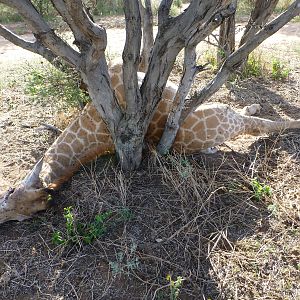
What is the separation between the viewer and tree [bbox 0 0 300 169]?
8.93 ft

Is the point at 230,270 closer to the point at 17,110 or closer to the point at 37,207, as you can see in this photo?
the point at 37,207

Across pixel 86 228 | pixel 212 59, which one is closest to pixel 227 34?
pixel 212 59

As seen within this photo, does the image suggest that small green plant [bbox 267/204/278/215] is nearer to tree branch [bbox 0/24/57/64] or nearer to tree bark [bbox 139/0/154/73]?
tree branch [bbox 0/24/57/64]

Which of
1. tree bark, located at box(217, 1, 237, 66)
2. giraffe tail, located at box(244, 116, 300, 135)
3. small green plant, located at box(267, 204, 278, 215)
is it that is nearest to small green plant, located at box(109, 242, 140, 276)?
small green plant, located at box(267, 204, 278, 215)

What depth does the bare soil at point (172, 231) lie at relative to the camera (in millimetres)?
2643

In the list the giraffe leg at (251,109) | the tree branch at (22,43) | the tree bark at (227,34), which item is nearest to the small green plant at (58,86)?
the tree branch at (22,43)

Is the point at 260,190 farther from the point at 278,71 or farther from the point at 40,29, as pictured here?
the point at 278,71

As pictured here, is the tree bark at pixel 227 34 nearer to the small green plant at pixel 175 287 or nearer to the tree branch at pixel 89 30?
the tree branch at pixel 89 30

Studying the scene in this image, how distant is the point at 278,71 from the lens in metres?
5.55

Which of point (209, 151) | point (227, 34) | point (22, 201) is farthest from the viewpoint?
point (227, 34)

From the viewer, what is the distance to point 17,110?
4.80 m

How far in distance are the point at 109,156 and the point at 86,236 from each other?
3.06 feet

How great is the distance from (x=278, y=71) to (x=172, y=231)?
343cm

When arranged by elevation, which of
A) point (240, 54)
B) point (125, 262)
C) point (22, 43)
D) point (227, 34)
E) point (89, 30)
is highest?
point (89, 30)
